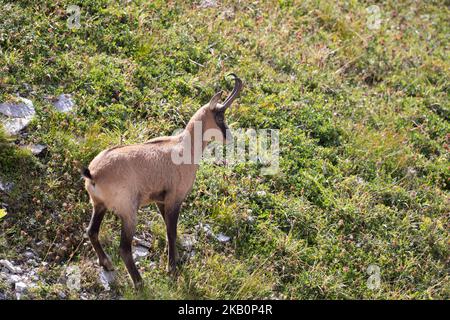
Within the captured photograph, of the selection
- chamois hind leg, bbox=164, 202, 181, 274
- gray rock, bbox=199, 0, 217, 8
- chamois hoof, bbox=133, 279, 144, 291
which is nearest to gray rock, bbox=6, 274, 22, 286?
chamois hoof, bbox=133, 279, 144, 291

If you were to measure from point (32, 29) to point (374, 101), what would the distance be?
6220mm

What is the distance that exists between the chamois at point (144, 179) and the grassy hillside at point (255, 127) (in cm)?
46

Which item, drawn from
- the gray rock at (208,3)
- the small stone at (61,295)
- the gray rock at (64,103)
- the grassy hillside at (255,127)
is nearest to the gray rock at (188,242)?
the grassy hillside at (255,127)

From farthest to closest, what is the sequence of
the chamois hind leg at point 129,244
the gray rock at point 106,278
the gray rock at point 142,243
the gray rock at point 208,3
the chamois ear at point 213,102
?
the gray rock at point 208,3 → the gray rock at point 142,243 → the chamois ear at point 213,102 → the gray rock at point 106,278 → the chamois hind leg at point 129,244

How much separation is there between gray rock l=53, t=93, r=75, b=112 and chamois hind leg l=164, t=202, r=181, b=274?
2675mm

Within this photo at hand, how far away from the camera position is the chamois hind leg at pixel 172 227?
8.14m

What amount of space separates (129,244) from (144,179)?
76cm

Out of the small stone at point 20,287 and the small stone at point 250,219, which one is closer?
the small stone at point 20,287

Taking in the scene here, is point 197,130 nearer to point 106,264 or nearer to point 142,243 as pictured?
point 142,243

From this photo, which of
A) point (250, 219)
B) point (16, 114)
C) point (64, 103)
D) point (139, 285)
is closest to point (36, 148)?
point (16, 114)

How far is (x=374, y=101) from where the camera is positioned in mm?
12711

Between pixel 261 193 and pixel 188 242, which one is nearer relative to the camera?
pixel 188 242

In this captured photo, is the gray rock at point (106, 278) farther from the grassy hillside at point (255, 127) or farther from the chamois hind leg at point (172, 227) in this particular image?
the chamois hind leg at point (172, 227)

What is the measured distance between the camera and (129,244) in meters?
7.77
